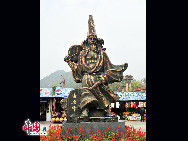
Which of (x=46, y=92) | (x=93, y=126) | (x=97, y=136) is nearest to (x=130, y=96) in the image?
(x=46, y=92)

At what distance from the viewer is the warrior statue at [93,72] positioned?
5548 mm

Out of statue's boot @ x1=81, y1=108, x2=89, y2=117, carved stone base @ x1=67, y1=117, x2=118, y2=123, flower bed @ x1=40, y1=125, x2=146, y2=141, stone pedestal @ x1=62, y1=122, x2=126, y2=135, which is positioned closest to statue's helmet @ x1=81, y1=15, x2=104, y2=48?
statue's boot @ x1=81, y1=108, x2=89, y2=117

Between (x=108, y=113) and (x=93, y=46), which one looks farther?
(x=93, y=46)

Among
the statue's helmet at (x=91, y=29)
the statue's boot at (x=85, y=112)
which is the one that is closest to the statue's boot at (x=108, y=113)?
the statue's boot at (x=85, y=112)

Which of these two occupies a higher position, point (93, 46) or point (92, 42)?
point (92, 42)

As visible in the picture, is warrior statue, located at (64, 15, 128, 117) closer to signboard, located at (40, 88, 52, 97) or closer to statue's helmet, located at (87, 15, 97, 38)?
statue's helmet, located at (87, 15, 97, 38)

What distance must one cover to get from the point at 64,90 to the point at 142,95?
6398mm

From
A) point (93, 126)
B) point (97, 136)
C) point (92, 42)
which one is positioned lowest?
point (97, 136)

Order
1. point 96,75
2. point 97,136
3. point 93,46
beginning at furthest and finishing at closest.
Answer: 1. point 93,46
2. point 96,75
3. point 97,136

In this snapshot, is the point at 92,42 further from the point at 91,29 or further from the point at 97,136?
the point at 97,136

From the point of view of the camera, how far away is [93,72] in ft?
19.1

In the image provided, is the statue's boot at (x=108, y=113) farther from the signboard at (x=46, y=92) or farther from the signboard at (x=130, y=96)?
the signboard at (x=130, y=96)

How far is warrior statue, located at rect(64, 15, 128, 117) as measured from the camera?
5.55 metres
